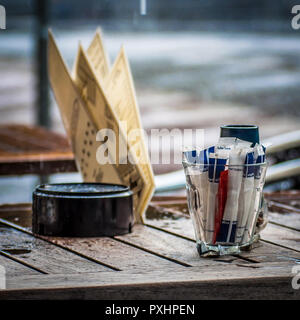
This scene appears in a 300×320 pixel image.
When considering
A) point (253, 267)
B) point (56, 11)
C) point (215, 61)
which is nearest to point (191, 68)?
point (215, 61)

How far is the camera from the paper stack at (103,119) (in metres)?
1.33

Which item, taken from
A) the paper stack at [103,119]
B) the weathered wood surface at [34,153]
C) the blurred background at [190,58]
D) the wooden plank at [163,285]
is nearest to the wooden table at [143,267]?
the wooden plank at [163,285]

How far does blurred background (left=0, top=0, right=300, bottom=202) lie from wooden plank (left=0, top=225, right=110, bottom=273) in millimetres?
3598

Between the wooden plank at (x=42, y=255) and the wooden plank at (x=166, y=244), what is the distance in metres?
0.13

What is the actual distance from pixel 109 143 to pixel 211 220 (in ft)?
1.20

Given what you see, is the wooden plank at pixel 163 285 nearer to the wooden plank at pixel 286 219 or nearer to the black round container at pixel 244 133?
the black round container at pixel 244 133

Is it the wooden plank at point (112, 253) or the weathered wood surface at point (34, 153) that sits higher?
the weathered wood surface at point (34, 153)

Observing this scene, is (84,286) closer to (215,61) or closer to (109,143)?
(109,143)

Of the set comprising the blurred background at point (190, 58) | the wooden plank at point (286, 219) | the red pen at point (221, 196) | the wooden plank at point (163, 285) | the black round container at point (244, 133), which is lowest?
the wooden plank at point (163, 285)

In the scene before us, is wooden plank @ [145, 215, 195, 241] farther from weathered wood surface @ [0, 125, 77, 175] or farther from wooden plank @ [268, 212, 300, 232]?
weathered wood surface @ [0, 125, 77, 175]

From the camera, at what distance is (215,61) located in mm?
9992

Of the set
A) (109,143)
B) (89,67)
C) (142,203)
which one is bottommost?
(142,203)

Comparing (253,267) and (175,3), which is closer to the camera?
(253,267)

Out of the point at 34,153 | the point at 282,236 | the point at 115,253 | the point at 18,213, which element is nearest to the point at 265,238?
the point at 282,236
